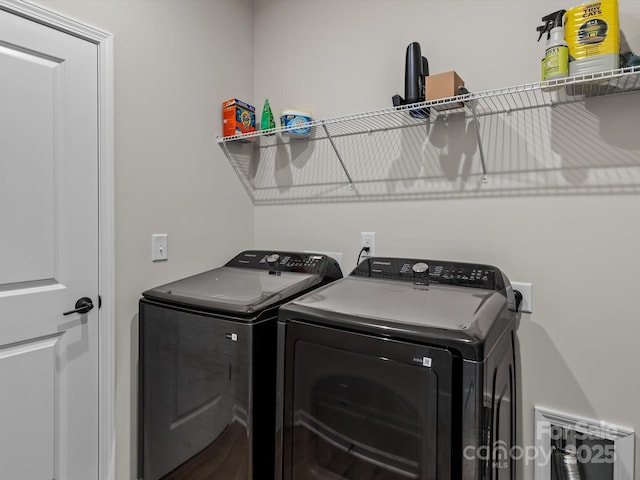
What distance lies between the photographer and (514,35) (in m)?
1.54

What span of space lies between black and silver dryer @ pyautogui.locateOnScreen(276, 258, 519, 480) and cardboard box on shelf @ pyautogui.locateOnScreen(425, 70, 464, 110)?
2.43ft

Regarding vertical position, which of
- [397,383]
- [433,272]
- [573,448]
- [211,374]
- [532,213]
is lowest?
[573,448]

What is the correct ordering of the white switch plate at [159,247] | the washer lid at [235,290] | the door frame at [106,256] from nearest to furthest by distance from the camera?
the washer lid at [235,290], the door frame at [106,256], the white switch plate at [159,247]

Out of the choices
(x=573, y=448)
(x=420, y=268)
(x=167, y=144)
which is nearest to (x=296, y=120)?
(x=167, y=144)

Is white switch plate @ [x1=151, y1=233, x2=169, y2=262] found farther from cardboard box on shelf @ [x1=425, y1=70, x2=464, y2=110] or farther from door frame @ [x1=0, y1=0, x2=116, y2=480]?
cardboard box on shelf @ [x1=425, y1=70, x2=464, y2=110]

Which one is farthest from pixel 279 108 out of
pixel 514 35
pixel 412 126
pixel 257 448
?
pixel 257 448

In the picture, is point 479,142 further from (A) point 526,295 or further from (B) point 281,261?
(B) point 281,261

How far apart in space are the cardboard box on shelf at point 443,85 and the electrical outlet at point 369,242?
70 cm

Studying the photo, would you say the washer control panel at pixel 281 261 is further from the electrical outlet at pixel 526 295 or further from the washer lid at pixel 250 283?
the electrical outlet at pixel 526 295

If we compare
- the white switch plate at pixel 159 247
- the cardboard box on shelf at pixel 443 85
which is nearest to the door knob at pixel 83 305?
the white switch plate at pixel 159 247

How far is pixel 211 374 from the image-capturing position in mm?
1455

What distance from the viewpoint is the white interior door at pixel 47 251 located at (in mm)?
1363

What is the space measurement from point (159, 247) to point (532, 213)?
1.70 metres

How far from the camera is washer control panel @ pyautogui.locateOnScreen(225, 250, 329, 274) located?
1.87 metres
